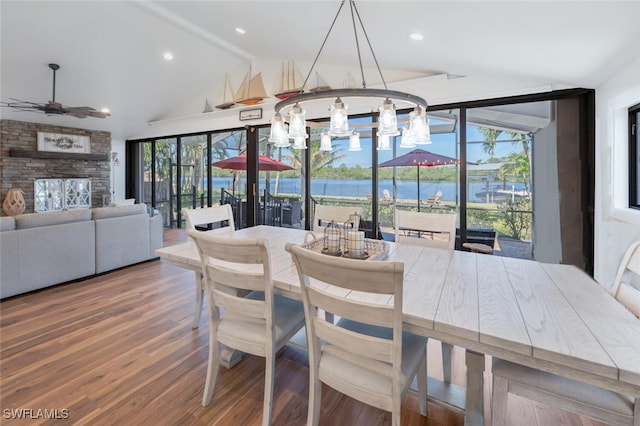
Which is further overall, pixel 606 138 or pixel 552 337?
pixel 606 138

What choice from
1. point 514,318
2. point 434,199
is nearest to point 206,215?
point 514,318

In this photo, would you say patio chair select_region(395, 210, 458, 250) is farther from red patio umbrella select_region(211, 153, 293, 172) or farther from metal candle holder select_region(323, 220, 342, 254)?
red patio umbrella select_region(211, 153, 293, 172)

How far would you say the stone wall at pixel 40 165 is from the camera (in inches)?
244

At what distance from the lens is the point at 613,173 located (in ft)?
9.09

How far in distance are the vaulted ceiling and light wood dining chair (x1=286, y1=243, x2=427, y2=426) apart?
181 cm

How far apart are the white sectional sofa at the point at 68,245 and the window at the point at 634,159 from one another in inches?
217

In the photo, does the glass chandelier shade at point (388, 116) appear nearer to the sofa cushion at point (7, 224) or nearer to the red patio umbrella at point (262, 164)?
the red patio umbrella at point (262, 164)

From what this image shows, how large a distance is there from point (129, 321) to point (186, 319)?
49 cm

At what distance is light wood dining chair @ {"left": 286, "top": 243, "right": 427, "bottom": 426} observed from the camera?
42.5 inches

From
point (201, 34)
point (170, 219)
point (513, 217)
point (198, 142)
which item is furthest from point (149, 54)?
point (513, 217)

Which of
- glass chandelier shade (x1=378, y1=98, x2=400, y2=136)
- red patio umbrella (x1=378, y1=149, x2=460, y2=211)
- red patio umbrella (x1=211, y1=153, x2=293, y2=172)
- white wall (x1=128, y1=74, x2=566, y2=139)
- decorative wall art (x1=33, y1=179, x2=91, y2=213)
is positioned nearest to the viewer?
glass chandelier shade (x1=378, y1=98, x2=400, y2=136)

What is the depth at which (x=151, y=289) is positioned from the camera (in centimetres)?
353

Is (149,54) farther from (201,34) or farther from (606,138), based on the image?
A: (606,138)

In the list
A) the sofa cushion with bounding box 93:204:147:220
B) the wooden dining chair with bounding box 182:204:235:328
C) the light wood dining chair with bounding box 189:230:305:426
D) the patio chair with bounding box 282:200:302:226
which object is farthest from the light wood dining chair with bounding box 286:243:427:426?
the patio chair with bounding box 282:200:302:226
